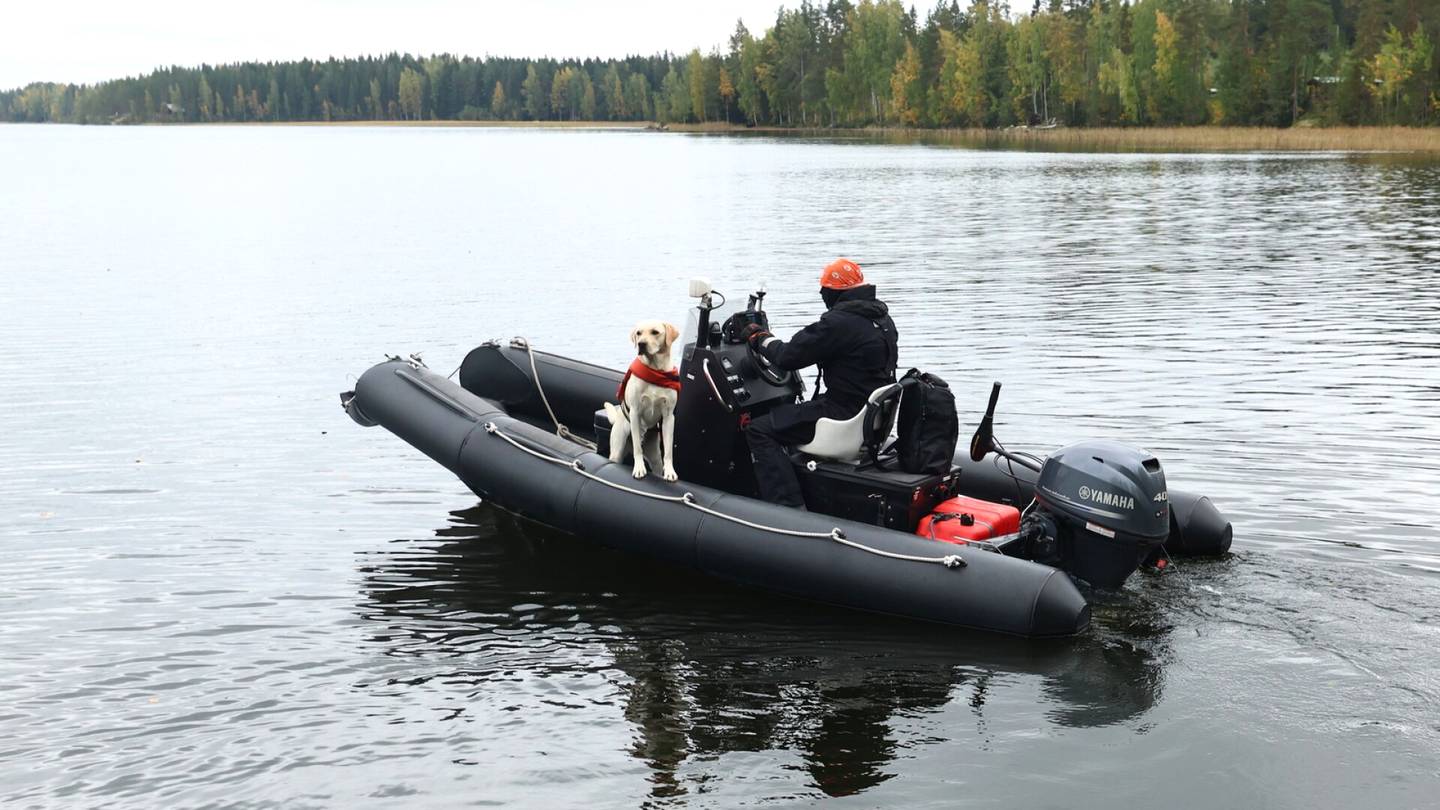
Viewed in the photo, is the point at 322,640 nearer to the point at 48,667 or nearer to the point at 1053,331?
the point at 48,667

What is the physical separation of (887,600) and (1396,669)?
2.76 metres

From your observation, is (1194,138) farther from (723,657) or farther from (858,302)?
(723,657)

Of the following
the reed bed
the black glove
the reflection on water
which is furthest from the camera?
the reed bed

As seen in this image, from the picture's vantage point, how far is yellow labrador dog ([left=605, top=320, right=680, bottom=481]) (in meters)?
8.38

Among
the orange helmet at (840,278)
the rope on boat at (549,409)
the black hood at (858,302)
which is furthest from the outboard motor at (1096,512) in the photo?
the rope on boat at (549,409)

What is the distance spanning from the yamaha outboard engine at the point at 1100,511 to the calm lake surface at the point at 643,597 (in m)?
0.43

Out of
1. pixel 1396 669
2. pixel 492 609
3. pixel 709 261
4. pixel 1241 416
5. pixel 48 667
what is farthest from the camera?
pixel 709 261

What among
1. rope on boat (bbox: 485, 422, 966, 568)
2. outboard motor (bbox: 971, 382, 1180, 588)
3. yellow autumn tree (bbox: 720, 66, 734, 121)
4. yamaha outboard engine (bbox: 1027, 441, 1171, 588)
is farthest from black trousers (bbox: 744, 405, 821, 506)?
yellow autumn tree (bbox: 720, 66, 734, 121)

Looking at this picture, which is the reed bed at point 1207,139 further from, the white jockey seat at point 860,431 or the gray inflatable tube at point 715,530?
the gray inflatable tube at point 715,530

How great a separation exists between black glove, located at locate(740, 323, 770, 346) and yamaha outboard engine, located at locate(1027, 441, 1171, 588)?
2.12m

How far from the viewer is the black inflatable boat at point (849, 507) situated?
757 centimetres

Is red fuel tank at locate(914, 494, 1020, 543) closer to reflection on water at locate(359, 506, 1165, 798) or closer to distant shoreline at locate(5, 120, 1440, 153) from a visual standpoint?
reflection on water at locate(359, 506, 1165, 798)

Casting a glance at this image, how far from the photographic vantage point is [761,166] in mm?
64938

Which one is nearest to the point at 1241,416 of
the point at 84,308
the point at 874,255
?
the point at 874,255
